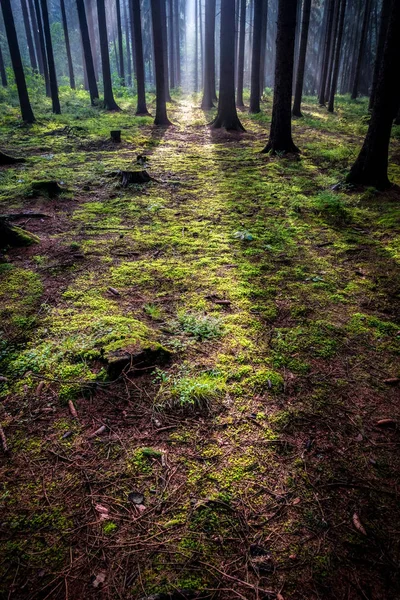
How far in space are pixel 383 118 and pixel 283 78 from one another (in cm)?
426

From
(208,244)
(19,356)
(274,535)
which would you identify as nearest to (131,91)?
(208,244)

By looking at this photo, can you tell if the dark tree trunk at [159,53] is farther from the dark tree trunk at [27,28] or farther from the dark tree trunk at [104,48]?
the dark tree trunk at [27,28]

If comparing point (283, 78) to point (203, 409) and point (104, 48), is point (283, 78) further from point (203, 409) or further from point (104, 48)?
point (104, 48)

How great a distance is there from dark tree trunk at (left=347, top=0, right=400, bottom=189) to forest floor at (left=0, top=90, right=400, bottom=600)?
1.41m

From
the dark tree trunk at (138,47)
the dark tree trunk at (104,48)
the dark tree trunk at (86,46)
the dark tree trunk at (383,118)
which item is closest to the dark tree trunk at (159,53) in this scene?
the dark tree trunk at (138,47)

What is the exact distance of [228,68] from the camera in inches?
573

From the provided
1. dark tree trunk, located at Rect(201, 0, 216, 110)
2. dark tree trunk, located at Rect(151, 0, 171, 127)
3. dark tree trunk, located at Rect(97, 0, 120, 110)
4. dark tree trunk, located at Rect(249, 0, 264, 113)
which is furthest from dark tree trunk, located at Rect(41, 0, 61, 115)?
dark tree trunk, located at Rect(249, 0, 264, 113)

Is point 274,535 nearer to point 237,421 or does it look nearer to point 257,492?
point 257,492

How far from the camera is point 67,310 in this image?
3.94 metres

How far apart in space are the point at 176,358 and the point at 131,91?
32473 millimetres

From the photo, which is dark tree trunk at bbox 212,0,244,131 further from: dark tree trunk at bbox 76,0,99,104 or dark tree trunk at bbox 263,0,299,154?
dark tree trunk at bbox 76,0,99,104

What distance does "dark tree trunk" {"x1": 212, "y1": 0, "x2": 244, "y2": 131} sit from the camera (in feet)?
47.4

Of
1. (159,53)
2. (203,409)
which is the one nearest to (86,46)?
(159,53)

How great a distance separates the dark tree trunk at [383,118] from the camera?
6562 mm
